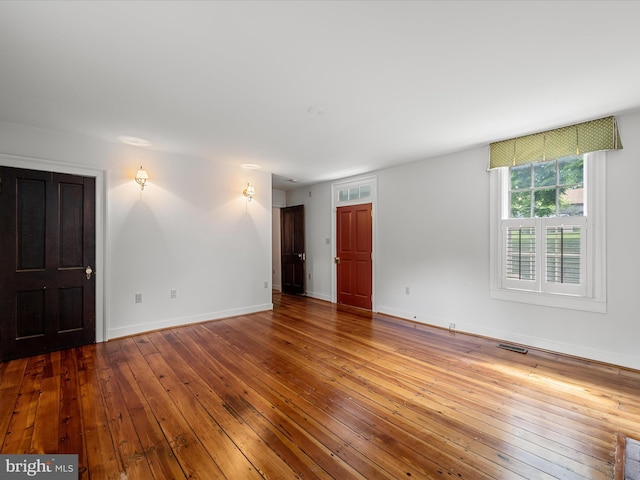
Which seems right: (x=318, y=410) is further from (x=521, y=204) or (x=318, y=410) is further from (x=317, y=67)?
(x=521, y=204)

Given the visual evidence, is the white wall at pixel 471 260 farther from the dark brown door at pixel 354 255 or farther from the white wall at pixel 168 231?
the white wall at pixel 168 231

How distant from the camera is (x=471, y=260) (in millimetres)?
4055

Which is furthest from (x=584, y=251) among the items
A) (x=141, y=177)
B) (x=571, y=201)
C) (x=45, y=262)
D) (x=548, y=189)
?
(x=45, y=262)

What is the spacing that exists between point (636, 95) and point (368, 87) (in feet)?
7.79

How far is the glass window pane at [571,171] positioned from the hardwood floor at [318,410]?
6.52ft

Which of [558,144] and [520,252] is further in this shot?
[520,252]

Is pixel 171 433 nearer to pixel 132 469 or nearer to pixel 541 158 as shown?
pixel 132 469

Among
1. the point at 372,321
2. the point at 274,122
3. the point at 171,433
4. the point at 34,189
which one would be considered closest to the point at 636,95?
the point at 274,122

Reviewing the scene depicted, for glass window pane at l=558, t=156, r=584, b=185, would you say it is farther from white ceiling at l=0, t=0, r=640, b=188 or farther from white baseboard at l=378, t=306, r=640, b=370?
white baseboard at l=378, t=306, r=640, b=370

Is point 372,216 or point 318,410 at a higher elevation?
point 372,216

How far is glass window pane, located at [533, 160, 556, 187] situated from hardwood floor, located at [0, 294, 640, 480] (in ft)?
6.55

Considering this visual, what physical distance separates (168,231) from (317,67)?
3.28 m

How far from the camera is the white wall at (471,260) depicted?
9.64 feet

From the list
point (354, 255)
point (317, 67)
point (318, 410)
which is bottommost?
point (318, 410)
